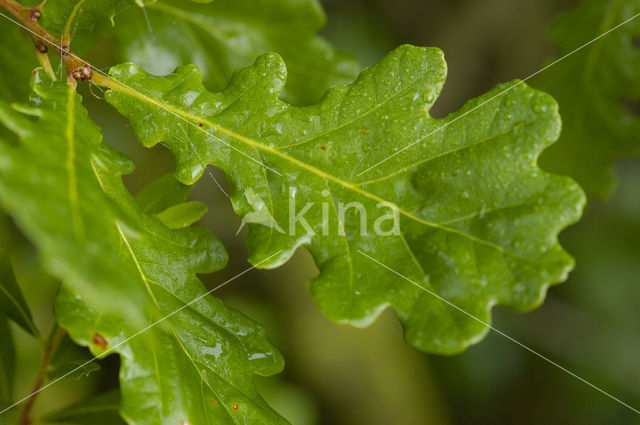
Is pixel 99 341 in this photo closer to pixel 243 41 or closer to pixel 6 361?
pixel 6 361

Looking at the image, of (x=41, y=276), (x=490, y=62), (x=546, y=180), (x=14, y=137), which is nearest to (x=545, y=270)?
(x=546, y=180)

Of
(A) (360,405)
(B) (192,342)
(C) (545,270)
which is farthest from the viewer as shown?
(A) (360,405)

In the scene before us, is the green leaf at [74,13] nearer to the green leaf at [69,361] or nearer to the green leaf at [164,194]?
the green leaf at [164,194]

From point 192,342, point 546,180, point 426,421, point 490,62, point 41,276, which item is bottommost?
point 426,421

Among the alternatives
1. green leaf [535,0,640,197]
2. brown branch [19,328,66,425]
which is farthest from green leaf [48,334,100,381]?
green leaf [535,0,640,197]

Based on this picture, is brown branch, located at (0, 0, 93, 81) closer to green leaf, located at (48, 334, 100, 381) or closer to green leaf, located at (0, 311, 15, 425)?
green leaf, located at (48, 334, 100, 381)

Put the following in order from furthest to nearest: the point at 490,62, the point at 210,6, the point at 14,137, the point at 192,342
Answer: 1. the point at 490,62
2. the point at 210,6
3. the point at 14,137
4. the point at 192,342

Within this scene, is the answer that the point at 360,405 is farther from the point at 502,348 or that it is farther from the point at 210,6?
the point at 210,6
